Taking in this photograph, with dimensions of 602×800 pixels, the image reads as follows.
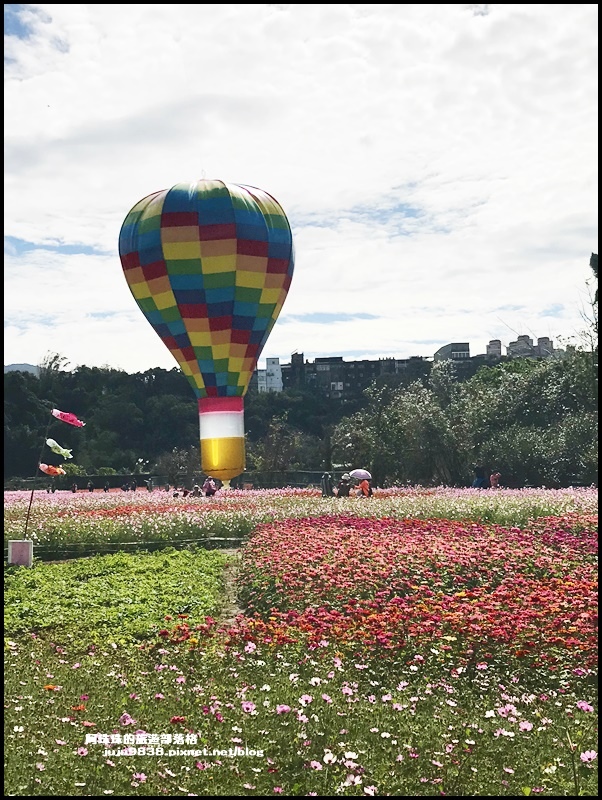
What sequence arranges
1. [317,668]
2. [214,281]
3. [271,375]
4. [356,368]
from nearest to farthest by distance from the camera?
[317,668]
[214,281]
[356,368]
[271,375]

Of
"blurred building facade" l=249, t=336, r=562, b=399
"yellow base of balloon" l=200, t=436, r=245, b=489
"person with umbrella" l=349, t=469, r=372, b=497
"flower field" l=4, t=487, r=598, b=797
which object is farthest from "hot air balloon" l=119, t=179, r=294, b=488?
"blurred building facade" l=249, t=336, r=562, b=399

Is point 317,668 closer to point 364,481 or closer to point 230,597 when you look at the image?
point 230,597

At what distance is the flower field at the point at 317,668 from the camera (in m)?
5.77

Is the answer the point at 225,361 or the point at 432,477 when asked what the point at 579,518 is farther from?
the point at 432,477

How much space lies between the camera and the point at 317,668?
7930 millimetres

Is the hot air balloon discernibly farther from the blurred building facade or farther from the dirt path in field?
the blurred building facade

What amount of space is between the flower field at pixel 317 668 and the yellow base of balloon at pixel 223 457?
3.61 meters

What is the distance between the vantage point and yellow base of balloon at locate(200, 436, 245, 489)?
730 inches

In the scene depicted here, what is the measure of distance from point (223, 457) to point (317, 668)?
35.6ft

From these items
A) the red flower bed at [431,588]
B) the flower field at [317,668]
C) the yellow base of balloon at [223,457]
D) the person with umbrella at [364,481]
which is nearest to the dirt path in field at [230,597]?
the flower field at [317,668]

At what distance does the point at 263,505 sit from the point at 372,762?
1523 cm

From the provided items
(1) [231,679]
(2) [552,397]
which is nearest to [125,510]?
(1) [231,679]

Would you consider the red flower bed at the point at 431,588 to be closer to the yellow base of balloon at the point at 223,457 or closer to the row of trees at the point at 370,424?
the yellow base of balloon at the point at 223,457

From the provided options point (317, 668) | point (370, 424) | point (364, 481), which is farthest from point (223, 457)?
point (370, 424)
